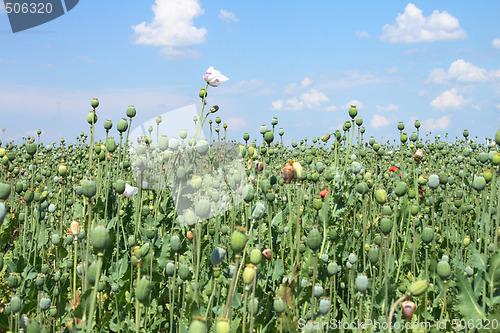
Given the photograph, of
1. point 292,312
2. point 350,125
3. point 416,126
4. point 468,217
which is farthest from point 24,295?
point 468,217

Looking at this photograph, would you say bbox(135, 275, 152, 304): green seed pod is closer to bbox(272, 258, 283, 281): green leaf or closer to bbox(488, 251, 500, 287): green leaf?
bbox(272, 258, 283, 281): green leaf

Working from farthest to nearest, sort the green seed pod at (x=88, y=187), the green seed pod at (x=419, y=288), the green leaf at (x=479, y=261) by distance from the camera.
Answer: the green leaf at (x=479, y=261) → the green seed pod at (x=88, y=187) → the green seed pod at (x=419, y=288)

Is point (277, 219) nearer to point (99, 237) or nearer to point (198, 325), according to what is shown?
point (99, 237)

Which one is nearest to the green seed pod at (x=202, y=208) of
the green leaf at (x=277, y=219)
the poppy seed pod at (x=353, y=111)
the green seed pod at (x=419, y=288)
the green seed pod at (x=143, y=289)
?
the green seed pod at (x=143, y=289)

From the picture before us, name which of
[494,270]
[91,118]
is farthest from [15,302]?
[494,270]

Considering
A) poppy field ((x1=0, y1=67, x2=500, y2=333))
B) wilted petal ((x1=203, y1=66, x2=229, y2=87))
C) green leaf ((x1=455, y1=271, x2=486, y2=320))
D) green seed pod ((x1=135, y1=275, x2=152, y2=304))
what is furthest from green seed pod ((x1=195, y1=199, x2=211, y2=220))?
green leaf ((x1=455, y1=271, x2=486, y2=320))

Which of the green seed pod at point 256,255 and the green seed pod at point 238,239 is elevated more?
the green seed pod at point 238,239

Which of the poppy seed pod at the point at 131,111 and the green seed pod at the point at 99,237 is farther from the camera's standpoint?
→ the poppy seed pod at the point at 131,111

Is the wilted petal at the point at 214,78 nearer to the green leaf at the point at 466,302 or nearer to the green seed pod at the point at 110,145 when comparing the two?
the green seed pod at the point at 110,145

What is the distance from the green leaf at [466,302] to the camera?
7.13 ft

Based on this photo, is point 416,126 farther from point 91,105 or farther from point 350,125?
point 91,105

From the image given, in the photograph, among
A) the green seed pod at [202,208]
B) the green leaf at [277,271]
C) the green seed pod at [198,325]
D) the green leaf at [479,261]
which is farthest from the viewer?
the green leaf at [277,271]

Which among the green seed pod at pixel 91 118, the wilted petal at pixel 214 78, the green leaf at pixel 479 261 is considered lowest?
the green leaf at pixel 479 261

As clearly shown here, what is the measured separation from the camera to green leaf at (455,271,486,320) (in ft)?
7.13
